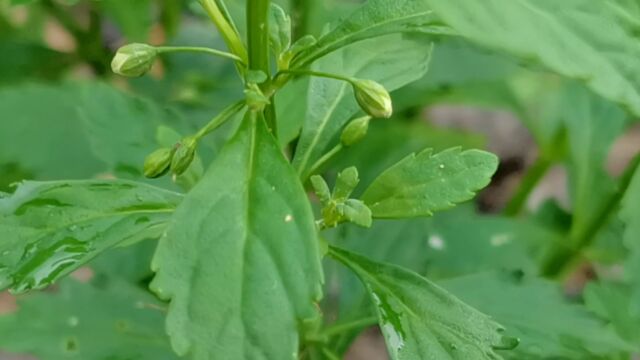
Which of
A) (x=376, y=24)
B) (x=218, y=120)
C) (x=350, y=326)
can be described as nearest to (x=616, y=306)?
(x=350, y=326)

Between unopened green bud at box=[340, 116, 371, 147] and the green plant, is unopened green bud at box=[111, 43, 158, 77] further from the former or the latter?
unopened green bud at box=[340, 116, 371, 147]

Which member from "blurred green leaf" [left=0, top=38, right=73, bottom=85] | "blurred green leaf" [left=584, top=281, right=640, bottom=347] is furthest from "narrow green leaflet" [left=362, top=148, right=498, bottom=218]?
"blurred green leaf" [left=0, top=38, right=73, bottom=85]

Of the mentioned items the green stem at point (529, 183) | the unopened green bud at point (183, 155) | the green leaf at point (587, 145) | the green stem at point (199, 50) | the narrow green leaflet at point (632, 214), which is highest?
the green stem at point (199, 50)

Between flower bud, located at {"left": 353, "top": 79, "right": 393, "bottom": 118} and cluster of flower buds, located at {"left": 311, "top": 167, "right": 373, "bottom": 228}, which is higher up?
flower bud, located at {"left": 353, "top": 79, "right": 393, "bottom": 118}

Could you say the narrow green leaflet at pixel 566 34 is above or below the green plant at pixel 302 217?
above

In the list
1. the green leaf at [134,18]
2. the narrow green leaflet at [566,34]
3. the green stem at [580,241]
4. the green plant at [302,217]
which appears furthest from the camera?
the green leaf at [134,18]

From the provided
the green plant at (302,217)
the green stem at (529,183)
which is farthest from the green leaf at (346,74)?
the green stem at (529,183)

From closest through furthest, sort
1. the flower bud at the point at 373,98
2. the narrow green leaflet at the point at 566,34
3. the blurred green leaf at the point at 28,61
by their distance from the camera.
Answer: the narrow green leaflet at the point at 566,34 < the flower bud at the point at 373,98 < the blurred green leaf at the point at 28,61

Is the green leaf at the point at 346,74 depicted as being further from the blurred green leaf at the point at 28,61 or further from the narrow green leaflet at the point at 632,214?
the blurred green leaf at the point at 28,61
